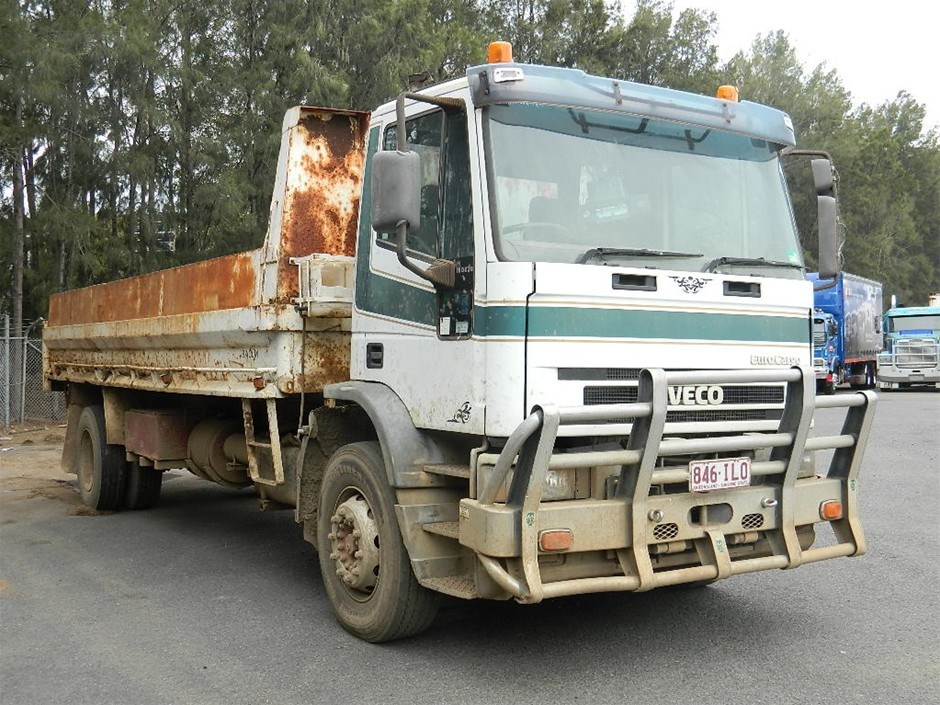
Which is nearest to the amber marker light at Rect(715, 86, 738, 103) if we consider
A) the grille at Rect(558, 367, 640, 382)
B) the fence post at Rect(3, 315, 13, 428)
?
the grille at Rect(558, 367, 640, 382)

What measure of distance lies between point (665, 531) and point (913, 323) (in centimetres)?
2898

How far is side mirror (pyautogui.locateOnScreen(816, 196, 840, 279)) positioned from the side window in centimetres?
236

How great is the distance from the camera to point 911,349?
29234 mm

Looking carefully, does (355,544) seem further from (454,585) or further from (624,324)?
(624,324)

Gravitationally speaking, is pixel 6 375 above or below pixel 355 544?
above

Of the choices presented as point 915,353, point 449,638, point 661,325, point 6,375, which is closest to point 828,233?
point 661,325

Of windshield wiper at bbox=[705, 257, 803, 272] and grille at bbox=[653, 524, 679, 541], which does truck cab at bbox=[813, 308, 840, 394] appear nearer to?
windshield wiper at bbox=[705, 257, 803, 272]

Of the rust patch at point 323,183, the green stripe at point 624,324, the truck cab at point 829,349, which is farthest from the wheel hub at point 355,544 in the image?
the truck cab at point 829,349

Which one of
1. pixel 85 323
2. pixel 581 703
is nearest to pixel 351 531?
pixel 581 703

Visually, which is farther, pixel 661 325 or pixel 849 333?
pixel 849 333

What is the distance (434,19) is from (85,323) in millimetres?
29394

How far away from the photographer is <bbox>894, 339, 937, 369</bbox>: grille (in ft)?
95.1

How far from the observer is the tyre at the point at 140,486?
9.30m

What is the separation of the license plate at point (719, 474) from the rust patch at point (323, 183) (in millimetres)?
2892
